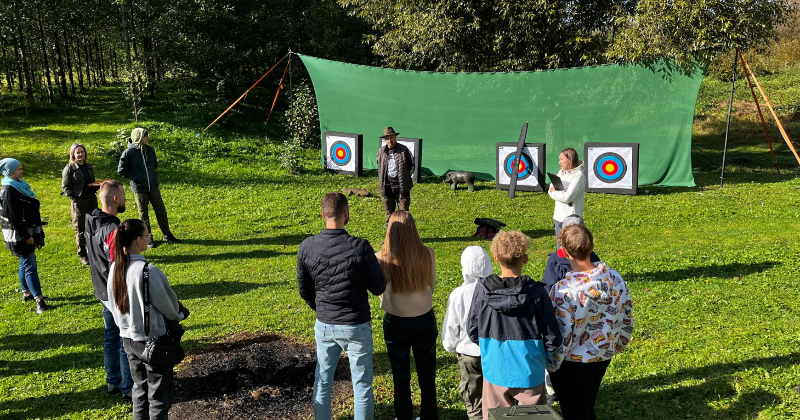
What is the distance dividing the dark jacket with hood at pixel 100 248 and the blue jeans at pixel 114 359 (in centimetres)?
17

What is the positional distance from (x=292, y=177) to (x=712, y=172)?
9.93 metres

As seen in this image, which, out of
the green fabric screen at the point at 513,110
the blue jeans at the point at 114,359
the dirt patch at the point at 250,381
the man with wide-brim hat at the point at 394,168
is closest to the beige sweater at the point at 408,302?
the dirt patch at the point at 250,381

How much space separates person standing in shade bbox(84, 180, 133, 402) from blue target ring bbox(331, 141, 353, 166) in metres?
9.31

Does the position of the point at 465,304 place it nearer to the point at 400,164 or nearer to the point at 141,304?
the point at 141,304

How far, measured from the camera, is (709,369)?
4.53m

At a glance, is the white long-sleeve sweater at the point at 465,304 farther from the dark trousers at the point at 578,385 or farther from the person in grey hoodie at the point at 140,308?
the person in grey hoodie at the point at 140,308

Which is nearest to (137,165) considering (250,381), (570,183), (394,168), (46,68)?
(394,168)

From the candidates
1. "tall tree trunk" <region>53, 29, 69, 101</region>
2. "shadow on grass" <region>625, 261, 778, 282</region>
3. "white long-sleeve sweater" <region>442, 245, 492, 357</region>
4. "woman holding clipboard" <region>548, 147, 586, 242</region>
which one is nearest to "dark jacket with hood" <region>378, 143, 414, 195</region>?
"woman holding clipboard" <region>548, 147, 586, 242</region>

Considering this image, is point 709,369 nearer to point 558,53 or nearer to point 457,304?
point 457,304

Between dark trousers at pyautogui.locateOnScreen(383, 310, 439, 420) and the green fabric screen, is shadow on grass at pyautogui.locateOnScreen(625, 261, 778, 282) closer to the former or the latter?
dark trousers at pyautogui.locateOnScreen(383, 310, 439, 420)

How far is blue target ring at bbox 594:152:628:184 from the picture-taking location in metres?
11.8

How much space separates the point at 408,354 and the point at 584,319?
118cm

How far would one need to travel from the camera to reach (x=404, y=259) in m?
3.62

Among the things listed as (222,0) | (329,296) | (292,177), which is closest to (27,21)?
(222,0)
